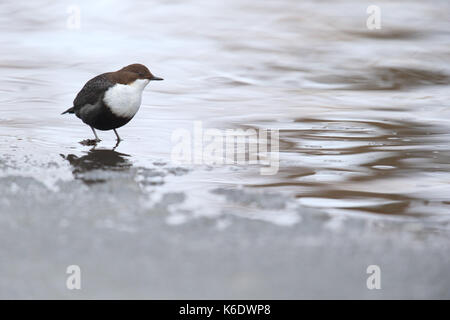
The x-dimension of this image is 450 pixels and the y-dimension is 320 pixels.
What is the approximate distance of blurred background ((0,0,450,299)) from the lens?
105 inches

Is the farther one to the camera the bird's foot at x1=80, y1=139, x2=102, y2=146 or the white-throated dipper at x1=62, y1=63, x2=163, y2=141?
the bird's foot at x1=80, y1=139, x2=102, y2=146

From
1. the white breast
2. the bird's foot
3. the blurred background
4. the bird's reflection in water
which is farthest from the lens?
the bird's foot

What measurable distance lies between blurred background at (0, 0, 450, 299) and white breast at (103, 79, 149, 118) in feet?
0.93

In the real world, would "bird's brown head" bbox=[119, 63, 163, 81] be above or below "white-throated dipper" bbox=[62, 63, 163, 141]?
above

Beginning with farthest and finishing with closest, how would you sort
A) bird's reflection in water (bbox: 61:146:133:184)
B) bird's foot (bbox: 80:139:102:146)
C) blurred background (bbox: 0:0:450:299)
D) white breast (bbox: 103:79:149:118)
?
1. bird's foot (bbox: 80:139:102:146)
2. white breast (bbox: 103:79:149:118)
3. bird's reflection in water (bbox: 61:146:133:184)
4. blurred background (bbox: 0:0:450:299)

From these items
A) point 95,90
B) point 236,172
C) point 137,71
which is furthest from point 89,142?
point 236,172

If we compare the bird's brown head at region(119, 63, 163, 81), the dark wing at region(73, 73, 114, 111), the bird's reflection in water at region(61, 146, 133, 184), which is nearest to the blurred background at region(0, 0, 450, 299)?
the bird's reflection in water at region(61, 146, 133, 184)

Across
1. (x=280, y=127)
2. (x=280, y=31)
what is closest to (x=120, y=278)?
(x=280, y=127)

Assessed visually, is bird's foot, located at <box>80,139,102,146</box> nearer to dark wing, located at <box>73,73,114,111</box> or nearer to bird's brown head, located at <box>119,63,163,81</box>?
dark wing, located at <box>73,73,114,111</box>

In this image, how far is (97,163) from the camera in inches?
171

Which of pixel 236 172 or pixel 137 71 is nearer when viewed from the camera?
pixel 236 172

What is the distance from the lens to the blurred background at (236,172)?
105 inches

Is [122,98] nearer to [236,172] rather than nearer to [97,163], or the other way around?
[97,163]

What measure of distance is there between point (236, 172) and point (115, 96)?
1.05 meters
